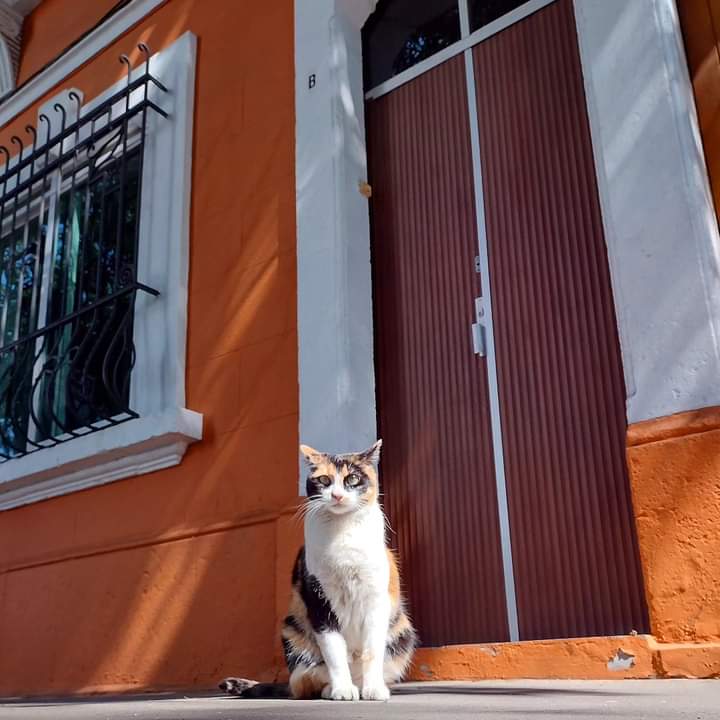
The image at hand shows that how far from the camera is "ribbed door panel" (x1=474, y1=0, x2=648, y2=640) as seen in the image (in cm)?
317

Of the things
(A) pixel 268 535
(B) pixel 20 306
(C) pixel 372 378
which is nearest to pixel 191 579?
(A) pixel 268 535

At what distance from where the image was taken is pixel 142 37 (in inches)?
217

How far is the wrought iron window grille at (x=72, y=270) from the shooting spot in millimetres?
4988

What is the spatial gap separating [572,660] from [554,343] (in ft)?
4.06

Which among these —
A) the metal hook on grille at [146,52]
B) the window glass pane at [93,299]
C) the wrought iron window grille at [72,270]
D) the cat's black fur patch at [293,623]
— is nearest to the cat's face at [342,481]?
the cat's black fur patch at [293,623]

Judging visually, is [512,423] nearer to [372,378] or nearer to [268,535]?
[372,378]

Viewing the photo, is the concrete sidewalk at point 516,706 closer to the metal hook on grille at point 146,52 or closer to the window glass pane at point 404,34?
the window glass pane at point 404,34

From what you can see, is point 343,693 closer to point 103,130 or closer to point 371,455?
point 371,455

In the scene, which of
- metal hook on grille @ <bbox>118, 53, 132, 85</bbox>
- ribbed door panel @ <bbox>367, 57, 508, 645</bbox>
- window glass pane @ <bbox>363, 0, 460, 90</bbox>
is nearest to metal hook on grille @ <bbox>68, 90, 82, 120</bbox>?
metal hook on grille @ <bbox>118, 53, 132, 85</bbox>

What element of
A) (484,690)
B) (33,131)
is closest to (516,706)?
(484,690)

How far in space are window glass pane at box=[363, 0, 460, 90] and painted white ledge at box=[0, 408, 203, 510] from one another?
80.8 inches

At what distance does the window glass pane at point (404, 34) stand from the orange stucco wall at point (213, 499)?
0.45 metres

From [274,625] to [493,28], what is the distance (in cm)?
290

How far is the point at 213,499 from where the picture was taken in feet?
13.5
